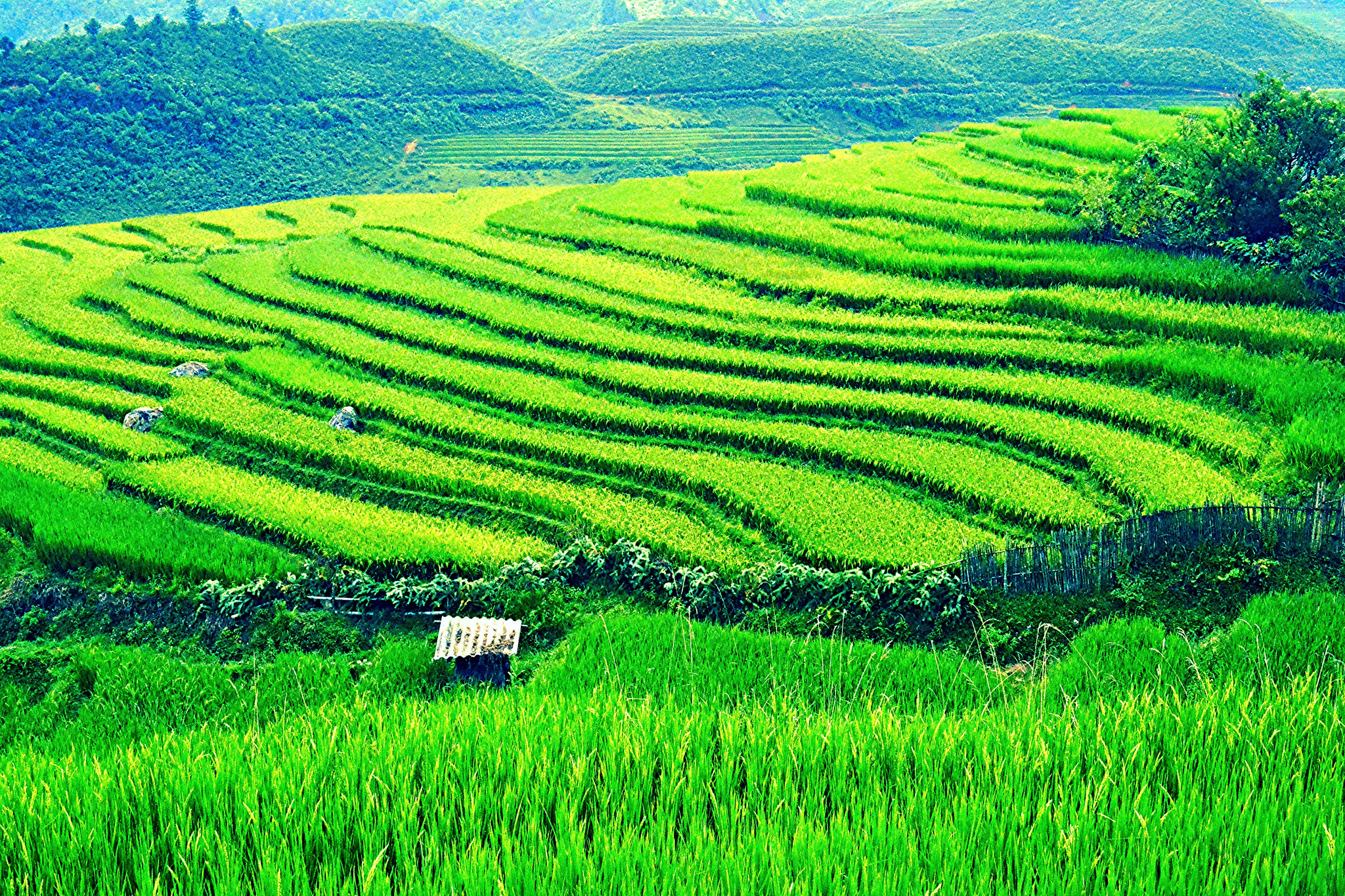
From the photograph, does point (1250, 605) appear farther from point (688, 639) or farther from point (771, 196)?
point (771, 196)

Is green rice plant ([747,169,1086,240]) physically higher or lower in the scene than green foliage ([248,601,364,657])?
higher

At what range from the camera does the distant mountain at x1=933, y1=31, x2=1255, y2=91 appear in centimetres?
5728

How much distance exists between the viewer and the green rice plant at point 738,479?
1022 centimetres

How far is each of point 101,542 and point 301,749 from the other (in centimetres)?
808

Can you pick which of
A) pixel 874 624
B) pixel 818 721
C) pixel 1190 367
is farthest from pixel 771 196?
pixel 818 721

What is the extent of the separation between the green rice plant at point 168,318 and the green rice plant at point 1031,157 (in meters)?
16.3

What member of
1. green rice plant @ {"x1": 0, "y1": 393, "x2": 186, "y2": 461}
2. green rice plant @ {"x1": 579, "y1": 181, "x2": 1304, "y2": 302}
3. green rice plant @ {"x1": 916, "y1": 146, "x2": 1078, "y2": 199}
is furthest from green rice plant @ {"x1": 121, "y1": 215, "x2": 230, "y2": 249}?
green rice plant @ {"x1": 916, "y1": 146, "x2": 1078, "y2": 199}

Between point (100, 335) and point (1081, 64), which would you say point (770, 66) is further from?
point (100, 335)

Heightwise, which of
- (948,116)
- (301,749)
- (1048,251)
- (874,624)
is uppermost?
(948,116)

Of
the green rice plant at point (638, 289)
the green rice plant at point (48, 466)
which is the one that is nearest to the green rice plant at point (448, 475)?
the green rice plant at point (48, 466)

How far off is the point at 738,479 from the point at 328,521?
4.59 metres

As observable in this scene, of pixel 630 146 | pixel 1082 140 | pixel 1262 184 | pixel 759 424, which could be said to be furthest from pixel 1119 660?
pixel 630 146

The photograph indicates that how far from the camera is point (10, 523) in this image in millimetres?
11688

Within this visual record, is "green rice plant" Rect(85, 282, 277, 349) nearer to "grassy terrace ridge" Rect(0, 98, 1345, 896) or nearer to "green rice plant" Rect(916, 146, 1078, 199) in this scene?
"grassy terrace ridge" Rect(0, 98, 1345, 896)
